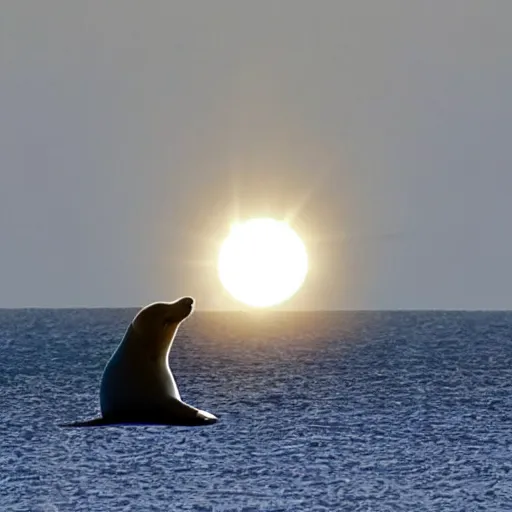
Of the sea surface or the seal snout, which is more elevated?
the seal snout

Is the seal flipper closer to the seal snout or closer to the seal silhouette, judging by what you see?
the seal silhouette

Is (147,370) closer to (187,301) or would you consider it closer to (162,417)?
(162,417)

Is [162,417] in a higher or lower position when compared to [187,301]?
lower

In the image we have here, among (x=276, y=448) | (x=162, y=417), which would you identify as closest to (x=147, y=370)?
(x=162, y=417)

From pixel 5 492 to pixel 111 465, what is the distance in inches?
75.2

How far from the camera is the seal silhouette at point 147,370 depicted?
18.0 metres

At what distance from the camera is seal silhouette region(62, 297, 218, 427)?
18.0 metres

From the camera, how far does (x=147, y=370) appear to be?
1791 centimetres

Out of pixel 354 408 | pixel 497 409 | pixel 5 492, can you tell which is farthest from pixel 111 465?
pixel 497 409

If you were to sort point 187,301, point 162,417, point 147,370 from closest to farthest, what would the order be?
point 147,370, point 187,301, point 162,417

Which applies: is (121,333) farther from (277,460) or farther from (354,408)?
(277,460)

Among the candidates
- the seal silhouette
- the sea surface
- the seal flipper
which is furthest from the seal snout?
the sea surface

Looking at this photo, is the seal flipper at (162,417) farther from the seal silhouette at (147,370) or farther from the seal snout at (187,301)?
the seal snout at (187,301)

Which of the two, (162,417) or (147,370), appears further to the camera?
(162,417)
